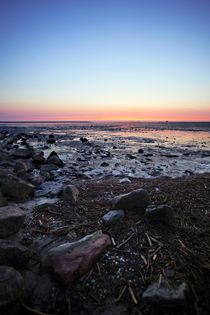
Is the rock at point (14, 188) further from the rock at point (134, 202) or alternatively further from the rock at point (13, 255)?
the rock at point (134, 202)

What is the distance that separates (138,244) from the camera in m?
2.58

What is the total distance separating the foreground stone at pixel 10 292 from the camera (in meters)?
1.52

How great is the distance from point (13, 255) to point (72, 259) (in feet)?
2.51

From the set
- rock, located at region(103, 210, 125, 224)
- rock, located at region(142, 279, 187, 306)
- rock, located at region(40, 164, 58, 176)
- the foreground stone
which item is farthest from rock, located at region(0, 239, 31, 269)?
rock, located at region(40, 164, 58, 176)

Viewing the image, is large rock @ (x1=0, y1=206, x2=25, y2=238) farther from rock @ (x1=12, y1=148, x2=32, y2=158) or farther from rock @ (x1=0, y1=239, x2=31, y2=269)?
rock @ (x1=12, y1=148, x2=32, y2=158)

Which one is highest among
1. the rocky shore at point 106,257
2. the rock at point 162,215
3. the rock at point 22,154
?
the rock at point 22,154

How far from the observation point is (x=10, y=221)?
2762mm

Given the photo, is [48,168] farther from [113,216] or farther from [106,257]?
[106,257]

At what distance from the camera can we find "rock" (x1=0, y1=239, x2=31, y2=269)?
2101mm

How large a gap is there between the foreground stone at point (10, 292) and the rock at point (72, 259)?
0.45 metres

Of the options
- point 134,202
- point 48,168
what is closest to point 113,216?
point 134,202

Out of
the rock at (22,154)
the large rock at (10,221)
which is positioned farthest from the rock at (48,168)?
the large rock at (10,221)

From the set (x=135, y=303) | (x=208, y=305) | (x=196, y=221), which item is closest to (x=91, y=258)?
(x=135, y=303)

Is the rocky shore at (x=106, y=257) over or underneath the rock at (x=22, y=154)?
underneath
